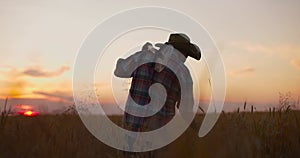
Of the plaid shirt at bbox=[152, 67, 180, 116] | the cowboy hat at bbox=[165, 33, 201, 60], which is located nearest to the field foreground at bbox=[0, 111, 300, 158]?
the plaid shirt at bbox=[152, 67, 180, 116]

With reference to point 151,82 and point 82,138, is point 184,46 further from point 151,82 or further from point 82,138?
point 82,138

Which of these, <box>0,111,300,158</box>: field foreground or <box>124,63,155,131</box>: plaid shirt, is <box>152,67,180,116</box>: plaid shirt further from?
<box>0,111,300,158</box>: field foreground

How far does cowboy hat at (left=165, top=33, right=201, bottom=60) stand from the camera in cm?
460

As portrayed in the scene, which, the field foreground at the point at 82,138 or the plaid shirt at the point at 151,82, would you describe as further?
the plaid shirt at the point at 151,82

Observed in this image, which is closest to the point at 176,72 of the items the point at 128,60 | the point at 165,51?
the point at 165,51

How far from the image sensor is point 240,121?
418cm

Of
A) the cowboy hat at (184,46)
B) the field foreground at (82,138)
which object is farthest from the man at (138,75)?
the field foreground at (82,138)

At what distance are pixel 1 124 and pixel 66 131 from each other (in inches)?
36.0

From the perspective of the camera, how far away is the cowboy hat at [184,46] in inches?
181

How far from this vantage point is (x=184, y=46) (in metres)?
4.63

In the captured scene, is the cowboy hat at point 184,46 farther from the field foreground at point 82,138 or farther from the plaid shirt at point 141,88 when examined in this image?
the field foreground at point 82,138

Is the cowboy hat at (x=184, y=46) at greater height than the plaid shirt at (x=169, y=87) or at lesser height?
greater

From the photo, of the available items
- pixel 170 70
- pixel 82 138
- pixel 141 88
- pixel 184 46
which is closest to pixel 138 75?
pixel 141 88

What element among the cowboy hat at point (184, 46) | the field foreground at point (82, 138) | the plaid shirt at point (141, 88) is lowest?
the field foreground at point (82, 138)
